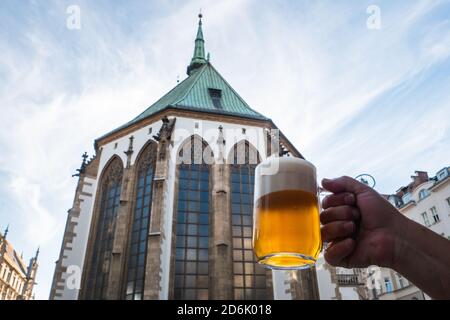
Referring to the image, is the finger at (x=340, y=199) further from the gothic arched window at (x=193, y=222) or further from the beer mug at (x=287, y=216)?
the gothic arched window at (x=193, y=222)

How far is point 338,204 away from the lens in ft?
4.68

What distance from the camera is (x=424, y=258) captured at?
4.52 ft

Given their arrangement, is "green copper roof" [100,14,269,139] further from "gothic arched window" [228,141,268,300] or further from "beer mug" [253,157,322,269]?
"beer mug" [253,157,322,269]

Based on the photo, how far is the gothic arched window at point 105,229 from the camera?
13597 mm

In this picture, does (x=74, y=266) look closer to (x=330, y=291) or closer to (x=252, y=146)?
(x=252, y=146)

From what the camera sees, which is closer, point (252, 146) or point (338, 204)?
point (338, 204)

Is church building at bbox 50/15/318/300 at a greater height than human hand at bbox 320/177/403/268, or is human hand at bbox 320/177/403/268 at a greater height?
church building at bbox 50/15/318/300

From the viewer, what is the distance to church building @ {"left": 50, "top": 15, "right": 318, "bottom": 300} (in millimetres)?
12438

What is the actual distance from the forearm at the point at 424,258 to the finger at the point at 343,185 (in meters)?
0.22

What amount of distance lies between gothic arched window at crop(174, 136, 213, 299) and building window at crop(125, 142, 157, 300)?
1235 millimetres

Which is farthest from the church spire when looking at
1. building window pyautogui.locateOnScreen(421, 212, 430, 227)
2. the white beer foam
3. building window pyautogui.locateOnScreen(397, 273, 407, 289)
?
the white beer foam

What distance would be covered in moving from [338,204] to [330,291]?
14350 millimetres

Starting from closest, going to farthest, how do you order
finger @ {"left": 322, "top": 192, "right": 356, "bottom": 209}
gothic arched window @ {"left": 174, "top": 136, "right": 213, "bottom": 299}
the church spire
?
finger @ {"left": 322, "top": 192, "right": 356, "bottom": 209}
gothic arched window @ {"left": 174, "top": 136, "right": 213, "bottom": 299}
the church spire
